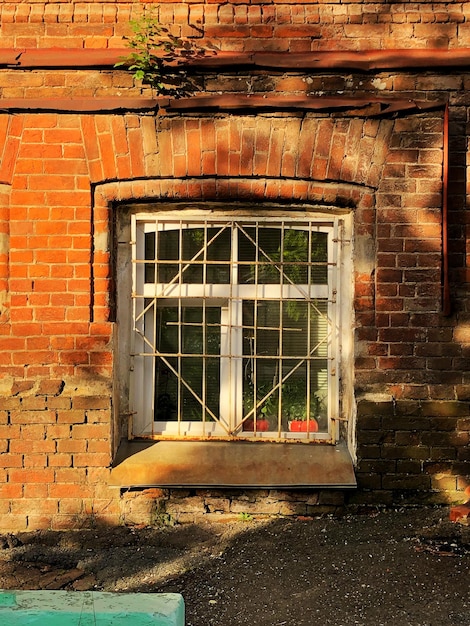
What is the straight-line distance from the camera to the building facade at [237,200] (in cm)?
423

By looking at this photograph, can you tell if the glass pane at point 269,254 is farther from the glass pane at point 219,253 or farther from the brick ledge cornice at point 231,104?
the brick ledge cornice at point 231,104

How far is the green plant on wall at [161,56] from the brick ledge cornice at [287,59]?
0.08 metres

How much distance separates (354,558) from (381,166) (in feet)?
8.21

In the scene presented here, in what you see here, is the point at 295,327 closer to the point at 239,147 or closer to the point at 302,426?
the point at 302,426

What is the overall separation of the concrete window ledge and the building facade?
0.04 ft

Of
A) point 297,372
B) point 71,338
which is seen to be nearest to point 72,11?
point 71,338

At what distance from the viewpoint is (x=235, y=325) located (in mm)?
4469

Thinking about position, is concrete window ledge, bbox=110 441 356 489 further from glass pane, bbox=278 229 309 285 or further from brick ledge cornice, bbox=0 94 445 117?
brick ledge cornice, bbox=0 94 445 117

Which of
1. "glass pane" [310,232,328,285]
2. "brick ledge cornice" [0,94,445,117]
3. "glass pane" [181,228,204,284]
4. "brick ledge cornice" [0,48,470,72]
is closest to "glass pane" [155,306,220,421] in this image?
"glass pane" [181,228,204,284]

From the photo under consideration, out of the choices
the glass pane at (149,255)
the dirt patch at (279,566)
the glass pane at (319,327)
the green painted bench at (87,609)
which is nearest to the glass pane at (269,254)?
the glass pane at (319,327)

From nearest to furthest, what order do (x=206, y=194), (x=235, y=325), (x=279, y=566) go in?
(x=279, y=566)
(x=206, y=194)
(x=235, y=325)

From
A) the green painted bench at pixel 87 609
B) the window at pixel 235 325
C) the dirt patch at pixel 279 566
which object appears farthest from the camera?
the window at pixel 235 325

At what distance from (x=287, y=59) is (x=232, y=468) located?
2.77 meters

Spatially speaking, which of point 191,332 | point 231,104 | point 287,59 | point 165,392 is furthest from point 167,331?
point 287,59
